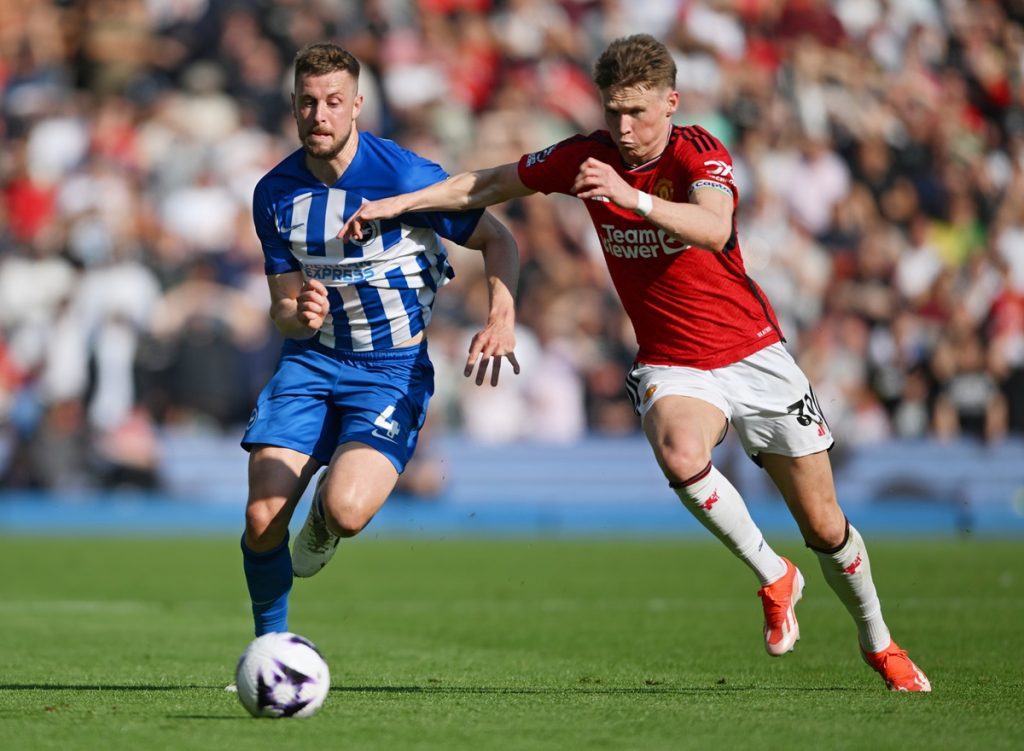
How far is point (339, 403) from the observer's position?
7.16 meters

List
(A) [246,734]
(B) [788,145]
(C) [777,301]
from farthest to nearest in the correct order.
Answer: (B) [788,145]
(C) [777,301]
(A) [246,734]

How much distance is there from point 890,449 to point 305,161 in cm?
1185

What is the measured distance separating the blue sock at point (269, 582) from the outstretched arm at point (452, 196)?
4.79ft

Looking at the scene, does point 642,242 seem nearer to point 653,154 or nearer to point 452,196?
point 653,154

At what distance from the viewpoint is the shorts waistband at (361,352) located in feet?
23.7

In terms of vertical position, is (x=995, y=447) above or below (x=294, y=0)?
below

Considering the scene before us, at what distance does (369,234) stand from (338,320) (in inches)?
16.7

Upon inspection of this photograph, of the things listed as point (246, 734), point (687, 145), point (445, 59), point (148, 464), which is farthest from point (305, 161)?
point (445, 59)

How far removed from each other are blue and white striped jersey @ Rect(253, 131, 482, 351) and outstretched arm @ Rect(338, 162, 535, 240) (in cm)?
12

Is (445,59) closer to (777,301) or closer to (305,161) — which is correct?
(777,301)

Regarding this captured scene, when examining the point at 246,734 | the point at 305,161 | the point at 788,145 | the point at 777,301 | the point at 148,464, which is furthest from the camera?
the point at 788,145

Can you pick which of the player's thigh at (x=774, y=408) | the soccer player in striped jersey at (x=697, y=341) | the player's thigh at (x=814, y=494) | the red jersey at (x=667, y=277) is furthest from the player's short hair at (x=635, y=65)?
the player's thigh at (x=814, y=494)

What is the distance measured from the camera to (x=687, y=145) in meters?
6.86

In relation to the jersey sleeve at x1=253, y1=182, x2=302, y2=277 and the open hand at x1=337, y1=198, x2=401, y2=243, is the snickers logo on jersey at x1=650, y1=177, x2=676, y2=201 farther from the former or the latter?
the jersey sleeve at x1=253, y1=182, x2=302, y2=277
